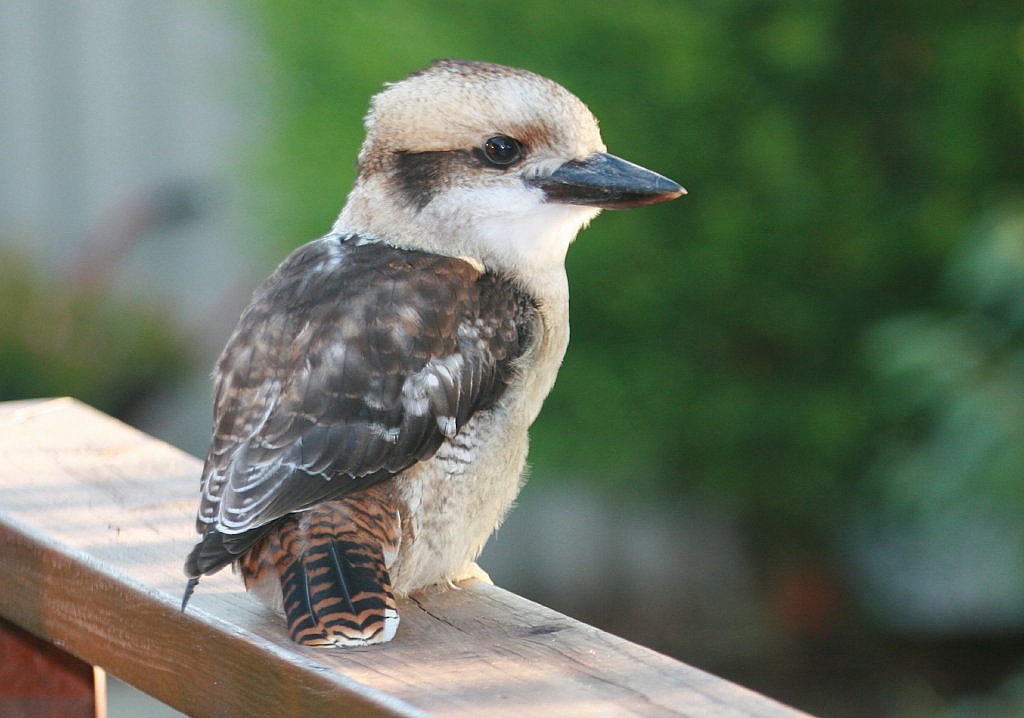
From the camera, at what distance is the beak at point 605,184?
2.09 metres

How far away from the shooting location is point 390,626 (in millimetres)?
1701

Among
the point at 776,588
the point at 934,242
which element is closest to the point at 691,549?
the point at 776,588

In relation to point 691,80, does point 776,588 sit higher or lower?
lower

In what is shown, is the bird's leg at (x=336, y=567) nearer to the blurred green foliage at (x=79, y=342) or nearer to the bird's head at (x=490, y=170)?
the bird's head at (x=490, y=170)

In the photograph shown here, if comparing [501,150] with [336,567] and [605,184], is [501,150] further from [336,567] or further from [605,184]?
[336,567]

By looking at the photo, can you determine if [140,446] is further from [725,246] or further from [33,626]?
[725,246]

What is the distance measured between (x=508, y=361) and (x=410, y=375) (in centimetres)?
20

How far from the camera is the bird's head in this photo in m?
2.18

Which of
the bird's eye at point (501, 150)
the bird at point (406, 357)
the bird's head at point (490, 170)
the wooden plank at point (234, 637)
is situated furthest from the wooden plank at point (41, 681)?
the bird's eye at point (501, 150)

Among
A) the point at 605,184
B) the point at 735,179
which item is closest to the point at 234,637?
the point at 605,184

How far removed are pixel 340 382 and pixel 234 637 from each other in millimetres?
354

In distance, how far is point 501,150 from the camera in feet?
7.33

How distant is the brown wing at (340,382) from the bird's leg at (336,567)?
1.4 inches

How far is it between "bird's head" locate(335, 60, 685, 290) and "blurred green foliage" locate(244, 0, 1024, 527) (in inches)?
80.6
